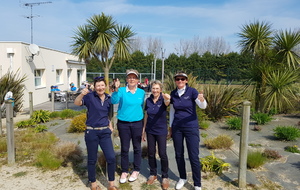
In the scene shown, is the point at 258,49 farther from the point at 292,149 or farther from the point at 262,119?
the point at 292,149

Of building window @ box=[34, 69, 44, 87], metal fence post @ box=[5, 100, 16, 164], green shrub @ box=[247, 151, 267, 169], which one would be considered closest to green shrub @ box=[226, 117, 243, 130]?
green shrub @ box=[247, 151, 267, 169]

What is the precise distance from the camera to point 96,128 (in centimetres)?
324

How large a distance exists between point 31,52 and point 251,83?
34.2ft

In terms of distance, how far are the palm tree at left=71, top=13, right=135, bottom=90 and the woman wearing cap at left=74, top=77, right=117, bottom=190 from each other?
685 cm

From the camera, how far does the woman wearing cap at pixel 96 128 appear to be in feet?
10.6

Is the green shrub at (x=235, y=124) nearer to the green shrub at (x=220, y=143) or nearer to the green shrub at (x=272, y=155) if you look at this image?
the green shrub at (x=220, y=143)

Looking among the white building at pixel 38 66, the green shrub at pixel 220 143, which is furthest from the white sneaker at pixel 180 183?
the white building at pixel 38 66

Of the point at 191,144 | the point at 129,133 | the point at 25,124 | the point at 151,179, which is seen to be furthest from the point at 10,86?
the point at 191,144

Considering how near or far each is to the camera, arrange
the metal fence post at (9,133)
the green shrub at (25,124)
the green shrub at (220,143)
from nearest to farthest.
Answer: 1. the metal fence post at (9,133)
2. the green shrub at (220,143)
3. the green shrub at (25,124)

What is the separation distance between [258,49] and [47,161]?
7.97 meters

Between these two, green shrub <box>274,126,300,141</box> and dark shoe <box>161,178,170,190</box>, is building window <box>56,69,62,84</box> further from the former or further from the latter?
dark shoe <box>161,178,170,190</box>

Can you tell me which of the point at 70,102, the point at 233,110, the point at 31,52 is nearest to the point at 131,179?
the point at 233,110

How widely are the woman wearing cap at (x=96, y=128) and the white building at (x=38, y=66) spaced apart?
355 inches

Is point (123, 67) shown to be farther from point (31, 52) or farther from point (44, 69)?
point (31, 52)
